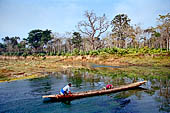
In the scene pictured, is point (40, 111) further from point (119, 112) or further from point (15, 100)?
point (119, 112)

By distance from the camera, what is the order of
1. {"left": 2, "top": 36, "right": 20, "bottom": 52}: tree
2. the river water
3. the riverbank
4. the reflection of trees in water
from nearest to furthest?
the river water
the reflection of trees in water
the riverbank
{"left": 2, "top": 36, "right": 20, "bottom": 52}: tree

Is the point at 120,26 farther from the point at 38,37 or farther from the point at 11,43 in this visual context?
the point at 11,43

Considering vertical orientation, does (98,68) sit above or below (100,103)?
above

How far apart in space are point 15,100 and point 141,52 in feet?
110

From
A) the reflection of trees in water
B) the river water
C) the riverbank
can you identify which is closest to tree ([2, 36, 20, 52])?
the riverbank

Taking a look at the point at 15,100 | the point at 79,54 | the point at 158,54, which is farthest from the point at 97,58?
the point at 15,100

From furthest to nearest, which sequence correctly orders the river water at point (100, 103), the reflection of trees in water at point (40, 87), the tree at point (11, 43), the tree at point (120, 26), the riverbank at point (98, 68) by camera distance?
the tree at point (11, 43) < the tree at point (120, 26) < the riverbank at point (98, 68) < the reflection of trees in water at point (40, 87) < the river water at point (100, 103)

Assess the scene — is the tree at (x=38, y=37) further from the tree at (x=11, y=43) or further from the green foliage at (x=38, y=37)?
the tree at (x=11, y=43)

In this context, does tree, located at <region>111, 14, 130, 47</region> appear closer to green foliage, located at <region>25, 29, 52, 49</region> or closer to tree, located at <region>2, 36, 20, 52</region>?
green foliage, located at <region>25, 29, 52, 49</region>

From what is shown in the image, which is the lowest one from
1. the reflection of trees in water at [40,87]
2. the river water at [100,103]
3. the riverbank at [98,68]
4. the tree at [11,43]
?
the river water at [100,103]

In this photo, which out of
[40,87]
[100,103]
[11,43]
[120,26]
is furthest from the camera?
[11,43]

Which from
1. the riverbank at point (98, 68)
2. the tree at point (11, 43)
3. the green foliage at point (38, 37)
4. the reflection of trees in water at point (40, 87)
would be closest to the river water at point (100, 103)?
the reflection of trees in water at point (40, 87)

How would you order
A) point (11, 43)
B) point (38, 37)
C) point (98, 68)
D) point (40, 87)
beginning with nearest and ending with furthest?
point (40, 87), point (98, 68), point (38, 37), point (11, 43)

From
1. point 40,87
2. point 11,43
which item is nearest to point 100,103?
point 40,87
